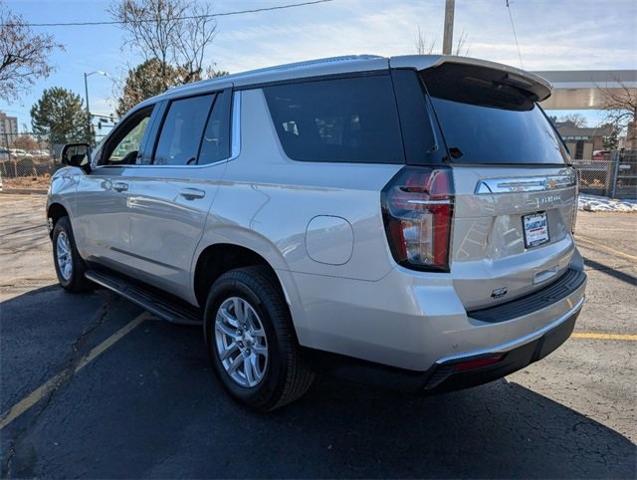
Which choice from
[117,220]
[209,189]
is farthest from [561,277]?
[117,220]

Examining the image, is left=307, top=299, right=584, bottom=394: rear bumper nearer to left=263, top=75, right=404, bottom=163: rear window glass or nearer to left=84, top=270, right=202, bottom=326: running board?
Answer: left=263, top=75, right=404, bottom=163: rear window glass

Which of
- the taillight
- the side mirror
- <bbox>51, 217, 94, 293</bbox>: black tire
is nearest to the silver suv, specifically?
the taillight

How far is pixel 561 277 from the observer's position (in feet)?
9.93

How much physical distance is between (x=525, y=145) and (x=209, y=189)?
1.93 m

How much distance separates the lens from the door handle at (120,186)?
4196 mm

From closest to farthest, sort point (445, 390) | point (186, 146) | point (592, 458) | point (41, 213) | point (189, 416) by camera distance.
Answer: point (445, 390) → point (592, 458) → point (189, 416) → point (186, 146) → point (41, 213)

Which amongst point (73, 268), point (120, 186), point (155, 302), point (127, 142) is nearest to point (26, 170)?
point (73, 268)

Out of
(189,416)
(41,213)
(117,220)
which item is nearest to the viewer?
(189,416)

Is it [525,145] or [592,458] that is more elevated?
[525,145]

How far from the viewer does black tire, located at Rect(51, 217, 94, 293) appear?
5.35 m

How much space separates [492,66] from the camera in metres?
2.74

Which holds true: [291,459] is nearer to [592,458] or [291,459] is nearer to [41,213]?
[592,458]

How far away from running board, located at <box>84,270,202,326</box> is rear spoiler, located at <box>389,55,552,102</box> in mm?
2236

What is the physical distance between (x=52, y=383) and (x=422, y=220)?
2.83 m
